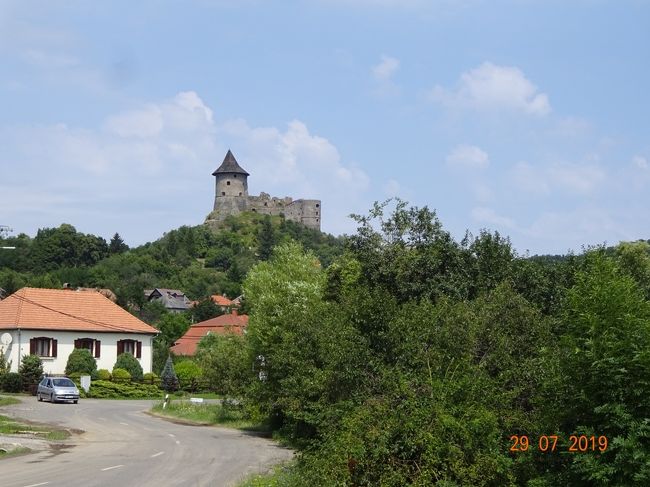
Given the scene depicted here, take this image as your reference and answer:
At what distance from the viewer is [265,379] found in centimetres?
3136

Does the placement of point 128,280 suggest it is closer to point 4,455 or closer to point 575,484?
point 4,455

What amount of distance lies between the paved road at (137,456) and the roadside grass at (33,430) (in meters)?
0.61

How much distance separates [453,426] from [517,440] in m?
1.44

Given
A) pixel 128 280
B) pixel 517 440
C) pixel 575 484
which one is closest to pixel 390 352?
pixel 517 440

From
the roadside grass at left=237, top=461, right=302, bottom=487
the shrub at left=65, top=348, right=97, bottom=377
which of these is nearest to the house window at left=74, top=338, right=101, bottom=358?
the shrub at left=65, top=348, right=97, bottom=377

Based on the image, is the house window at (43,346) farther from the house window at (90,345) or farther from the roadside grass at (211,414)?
the roadside grass at (211,414)

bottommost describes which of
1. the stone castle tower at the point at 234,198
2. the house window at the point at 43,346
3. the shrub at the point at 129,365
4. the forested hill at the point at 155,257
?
the shrub at the point at 129,365

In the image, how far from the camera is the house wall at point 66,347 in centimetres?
5312

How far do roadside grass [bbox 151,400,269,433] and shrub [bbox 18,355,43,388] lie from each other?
447 inches

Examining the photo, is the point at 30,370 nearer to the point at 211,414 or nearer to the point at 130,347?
the point at 130,347

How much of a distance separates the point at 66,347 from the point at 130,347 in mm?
4668

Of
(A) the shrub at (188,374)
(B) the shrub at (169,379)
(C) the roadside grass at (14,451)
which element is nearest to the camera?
(C) the roadside grass at (14,451)

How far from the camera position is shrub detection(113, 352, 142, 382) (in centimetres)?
5622

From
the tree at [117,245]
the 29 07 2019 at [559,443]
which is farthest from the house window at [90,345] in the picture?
the tree at [117,245]
